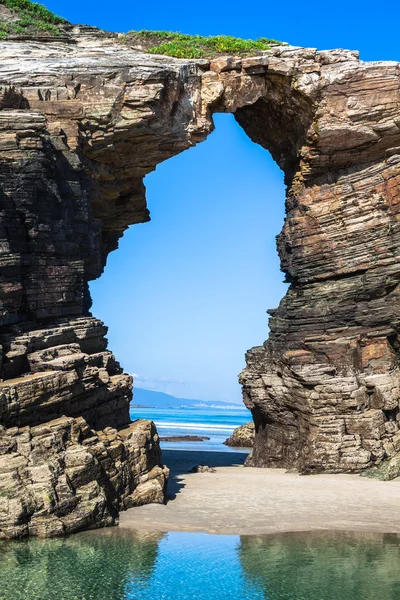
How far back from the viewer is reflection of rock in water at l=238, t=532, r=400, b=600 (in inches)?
709

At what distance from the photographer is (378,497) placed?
1147 inches

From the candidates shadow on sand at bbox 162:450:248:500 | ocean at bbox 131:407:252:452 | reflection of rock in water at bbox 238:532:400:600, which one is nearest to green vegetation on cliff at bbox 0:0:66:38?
shadow on sand at bbox 162:450:248:500

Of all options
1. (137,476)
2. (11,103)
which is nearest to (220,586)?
(137,476)

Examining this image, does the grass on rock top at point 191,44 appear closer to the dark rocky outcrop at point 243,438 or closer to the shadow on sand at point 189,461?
the shadow on sand at point 189,461

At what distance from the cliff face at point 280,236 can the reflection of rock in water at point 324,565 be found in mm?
7089

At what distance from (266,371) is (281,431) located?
348cm

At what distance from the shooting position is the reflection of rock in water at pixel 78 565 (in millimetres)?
17625

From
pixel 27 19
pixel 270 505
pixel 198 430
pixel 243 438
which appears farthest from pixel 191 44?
pixel 198 430

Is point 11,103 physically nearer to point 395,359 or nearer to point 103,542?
point 103,542

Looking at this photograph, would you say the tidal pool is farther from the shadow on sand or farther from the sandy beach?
the shadow on sand

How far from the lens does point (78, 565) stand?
1980 centimetres

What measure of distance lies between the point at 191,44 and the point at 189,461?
991 inches

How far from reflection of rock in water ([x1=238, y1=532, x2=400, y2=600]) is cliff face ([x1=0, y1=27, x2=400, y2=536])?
7089 mm

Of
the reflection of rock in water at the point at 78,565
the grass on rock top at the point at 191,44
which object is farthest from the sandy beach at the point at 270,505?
the grass on rock top at the point at 191,44
